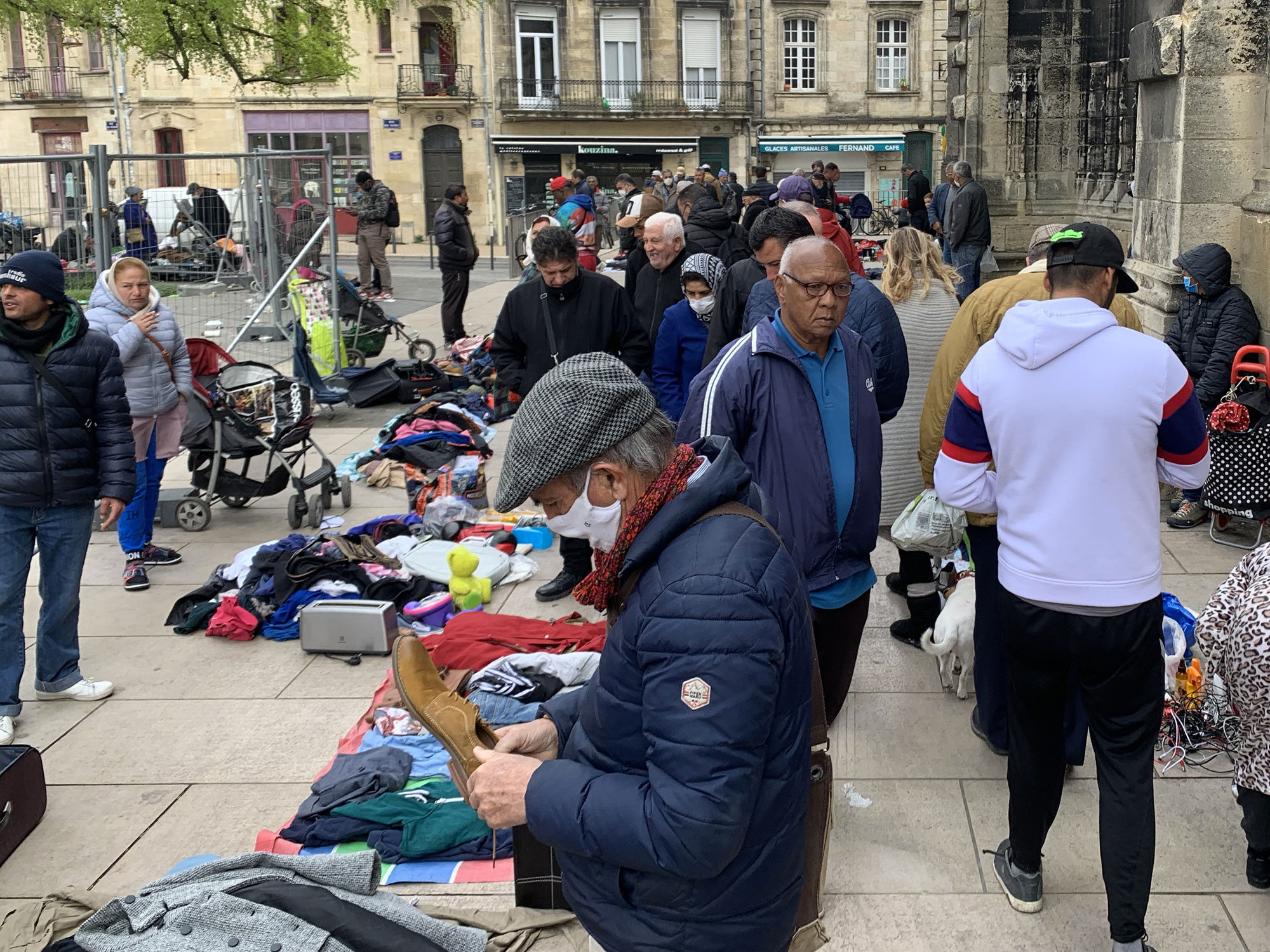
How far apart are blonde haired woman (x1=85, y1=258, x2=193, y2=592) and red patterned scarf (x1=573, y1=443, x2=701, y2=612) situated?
Result: 19.0ft

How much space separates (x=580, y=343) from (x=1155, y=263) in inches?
161

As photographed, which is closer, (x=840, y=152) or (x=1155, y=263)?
(x=1155, y=263)

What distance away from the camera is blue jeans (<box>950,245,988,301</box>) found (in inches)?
600

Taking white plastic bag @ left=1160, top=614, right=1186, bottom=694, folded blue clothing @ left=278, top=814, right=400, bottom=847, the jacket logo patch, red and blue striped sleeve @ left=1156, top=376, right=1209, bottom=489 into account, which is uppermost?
red and blue striped sleeve @ left=1156, top=376, right=1209, bottom=489

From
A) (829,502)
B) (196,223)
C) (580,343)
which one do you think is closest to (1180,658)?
(829,502)

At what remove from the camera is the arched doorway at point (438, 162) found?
4009 cm

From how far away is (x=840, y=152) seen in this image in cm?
4206

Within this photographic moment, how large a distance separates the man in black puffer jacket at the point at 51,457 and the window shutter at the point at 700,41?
3802cm

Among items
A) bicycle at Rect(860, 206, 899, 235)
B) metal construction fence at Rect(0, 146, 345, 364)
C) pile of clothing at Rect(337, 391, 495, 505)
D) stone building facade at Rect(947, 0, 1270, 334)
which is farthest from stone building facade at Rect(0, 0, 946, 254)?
pile of clothing at Rect(337, 391, 495, 505)

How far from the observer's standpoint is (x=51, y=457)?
5527 mm

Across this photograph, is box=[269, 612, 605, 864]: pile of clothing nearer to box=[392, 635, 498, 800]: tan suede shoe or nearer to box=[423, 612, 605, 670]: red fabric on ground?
box=[423, 612, 605, 670]: red fabric on ground

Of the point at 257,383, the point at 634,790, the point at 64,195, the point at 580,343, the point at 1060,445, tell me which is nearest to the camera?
the point at 634,790

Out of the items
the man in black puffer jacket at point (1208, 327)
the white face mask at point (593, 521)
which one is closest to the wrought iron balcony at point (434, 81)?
the man in black puffer jacket at point (1208, 327)

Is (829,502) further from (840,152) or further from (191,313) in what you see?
(840,152)
